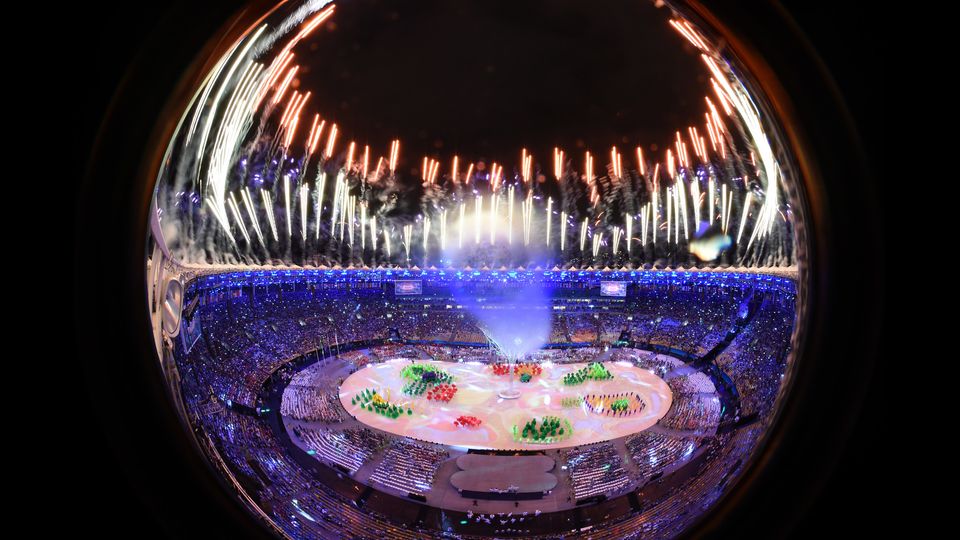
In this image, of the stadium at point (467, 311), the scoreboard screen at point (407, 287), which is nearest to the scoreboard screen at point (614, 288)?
the stadium at point (467, 311)

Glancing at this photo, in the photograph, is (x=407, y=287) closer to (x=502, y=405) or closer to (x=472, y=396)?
(x=472, y=396)

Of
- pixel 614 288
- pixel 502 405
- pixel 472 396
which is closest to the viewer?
pixel 502 405

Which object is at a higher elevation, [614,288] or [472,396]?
[614,288]

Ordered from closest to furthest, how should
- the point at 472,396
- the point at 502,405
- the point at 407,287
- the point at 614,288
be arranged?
the point at 502,405
the point at 472,396
the point at 614,288
the point at 407,287

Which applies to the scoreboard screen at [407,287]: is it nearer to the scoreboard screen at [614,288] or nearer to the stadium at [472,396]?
the stadium at [472,396]

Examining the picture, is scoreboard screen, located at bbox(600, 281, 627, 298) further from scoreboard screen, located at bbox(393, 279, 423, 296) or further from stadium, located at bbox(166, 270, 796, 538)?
scoreboard screen, located at bbox(393, 279, 423, 296)

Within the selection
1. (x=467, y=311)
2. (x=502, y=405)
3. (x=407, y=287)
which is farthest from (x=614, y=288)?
(x=502, y=405)
